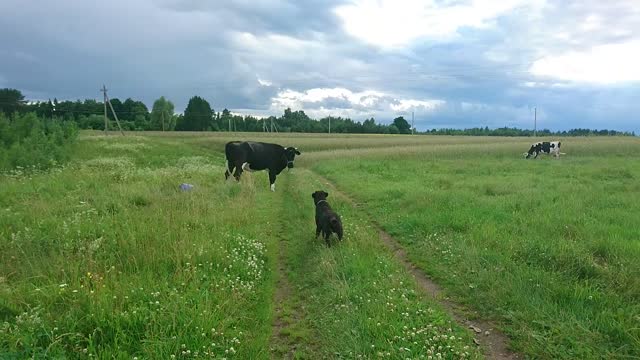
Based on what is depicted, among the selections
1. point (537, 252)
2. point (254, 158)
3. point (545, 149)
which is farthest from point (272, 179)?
point (545, 149)

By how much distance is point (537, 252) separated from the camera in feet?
26.5

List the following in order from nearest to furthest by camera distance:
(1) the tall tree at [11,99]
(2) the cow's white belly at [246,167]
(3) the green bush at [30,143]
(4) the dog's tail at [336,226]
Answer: (4) the dog's tail at [336,226] < (2) the cow's white belly at [246,167] < (3) the green bush at [30,143] < (1) the tall tree at [11,99]

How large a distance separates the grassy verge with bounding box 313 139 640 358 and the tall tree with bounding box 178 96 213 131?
9823 centimetres

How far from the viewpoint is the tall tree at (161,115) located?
107 m

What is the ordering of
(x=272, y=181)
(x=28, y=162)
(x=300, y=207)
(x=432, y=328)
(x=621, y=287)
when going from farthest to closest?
(x=28, y=162), (x=272, y=181), (x=300, y=207), (x=621, y=287), (x=432, y=328)

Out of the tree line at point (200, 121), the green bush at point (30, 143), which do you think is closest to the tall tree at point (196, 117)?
the tree line at point (200, 121)

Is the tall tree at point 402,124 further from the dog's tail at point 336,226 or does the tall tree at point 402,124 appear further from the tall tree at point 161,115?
the dog's tail at point 336,226

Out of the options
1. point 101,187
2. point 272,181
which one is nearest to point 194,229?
point 101,187

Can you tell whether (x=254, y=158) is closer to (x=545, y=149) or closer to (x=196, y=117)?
(x=545, y=149)

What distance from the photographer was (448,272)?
775 centimetres

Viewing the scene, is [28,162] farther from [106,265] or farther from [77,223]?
[106,265]

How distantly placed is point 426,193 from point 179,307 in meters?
10.9

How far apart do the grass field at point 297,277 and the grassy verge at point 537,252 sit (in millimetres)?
31

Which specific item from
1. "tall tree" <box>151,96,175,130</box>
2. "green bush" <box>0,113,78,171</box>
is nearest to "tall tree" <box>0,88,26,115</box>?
"tall tree" <box>151,96,175,130</box>
